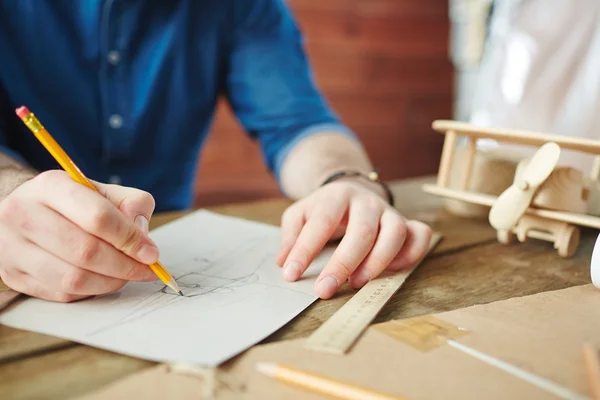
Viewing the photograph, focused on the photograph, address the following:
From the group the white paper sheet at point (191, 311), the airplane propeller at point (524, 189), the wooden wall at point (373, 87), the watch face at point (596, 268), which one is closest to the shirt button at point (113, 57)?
the white paper sheet at point (191, 311)

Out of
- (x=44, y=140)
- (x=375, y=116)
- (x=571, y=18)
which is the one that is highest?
(x=571, y=18)

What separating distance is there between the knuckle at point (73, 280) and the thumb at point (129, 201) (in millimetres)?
63

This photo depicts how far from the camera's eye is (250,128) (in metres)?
1.09

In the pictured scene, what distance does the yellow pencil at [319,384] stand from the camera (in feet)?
1.05

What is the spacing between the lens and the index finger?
428mm

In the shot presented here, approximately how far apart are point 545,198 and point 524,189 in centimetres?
4

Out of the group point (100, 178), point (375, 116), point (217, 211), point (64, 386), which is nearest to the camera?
point (64, 386)

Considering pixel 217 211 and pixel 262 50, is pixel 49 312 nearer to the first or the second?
pixel 217 211

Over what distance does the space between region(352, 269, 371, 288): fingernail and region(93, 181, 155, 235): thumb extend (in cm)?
21

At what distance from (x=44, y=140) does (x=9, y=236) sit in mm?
92

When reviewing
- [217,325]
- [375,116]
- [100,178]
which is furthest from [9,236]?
[375,116]

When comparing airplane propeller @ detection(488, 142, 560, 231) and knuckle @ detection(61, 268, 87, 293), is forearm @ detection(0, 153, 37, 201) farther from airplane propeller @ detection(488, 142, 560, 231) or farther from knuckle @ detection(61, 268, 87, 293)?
airplane propeller @ detection(488, 142, 560, 231)

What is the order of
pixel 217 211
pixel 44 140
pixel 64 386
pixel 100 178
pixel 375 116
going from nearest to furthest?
pixel 64 386, pixel 44 140, pixel 217 211, pixel 100 178, pixel 375 116

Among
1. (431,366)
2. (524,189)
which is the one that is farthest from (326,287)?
(524,189)
